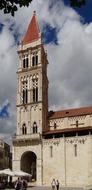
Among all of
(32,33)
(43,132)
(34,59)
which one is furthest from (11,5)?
(32,33)

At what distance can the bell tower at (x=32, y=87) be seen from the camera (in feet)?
187

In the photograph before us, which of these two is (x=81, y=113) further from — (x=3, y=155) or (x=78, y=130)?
(x=3, y=155)

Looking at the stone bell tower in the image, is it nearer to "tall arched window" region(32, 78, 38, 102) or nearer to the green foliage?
"tall arched window" region(32, 78, 38, 102)

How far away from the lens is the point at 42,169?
52.6 meters

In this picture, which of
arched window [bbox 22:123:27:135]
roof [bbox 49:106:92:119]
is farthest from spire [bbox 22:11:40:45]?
arched window [bbox 22:123:27:135]

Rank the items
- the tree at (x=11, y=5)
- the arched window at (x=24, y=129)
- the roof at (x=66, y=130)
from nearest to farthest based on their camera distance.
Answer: the tree at (x=11, y=5) → the roof at (x=66, y=130) → the arched window at (x=24, y=129)

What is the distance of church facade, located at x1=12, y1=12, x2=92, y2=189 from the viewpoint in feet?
166

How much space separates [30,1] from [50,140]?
48527 millimetres

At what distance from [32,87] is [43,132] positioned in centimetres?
745

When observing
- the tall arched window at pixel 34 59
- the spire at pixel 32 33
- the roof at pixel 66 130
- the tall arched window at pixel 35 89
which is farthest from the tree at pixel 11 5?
the spire at pixel 32 33

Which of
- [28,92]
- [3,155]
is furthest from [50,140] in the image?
[3,155]

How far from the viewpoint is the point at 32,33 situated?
210 ft

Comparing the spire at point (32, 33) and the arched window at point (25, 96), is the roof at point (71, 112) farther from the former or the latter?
the spire at point (32, 33)

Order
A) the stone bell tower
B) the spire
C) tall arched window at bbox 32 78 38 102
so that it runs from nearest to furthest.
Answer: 1. the stone bell tower
2. tall arched window at bbox 32 78 38 102
3. the spire
